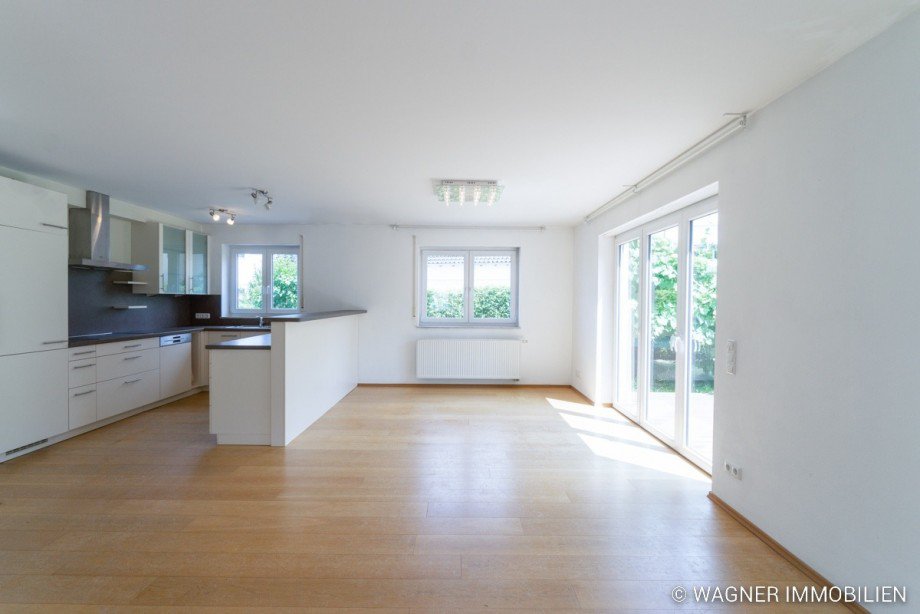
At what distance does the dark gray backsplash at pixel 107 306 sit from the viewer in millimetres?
4129

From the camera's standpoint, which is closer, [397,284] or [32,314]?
[32,314]

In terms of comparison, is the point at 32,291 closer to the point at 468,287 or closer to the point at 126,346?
the point at 126,346

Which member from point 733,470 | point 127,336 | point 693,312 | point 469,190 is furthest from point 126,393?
point 693,312

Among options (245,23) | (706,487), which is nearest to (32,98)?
(245,23)

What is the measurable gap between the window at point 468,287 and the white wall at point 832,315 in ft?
12.0

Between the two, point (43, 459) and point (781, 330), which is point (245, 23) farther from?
point (43, 459)

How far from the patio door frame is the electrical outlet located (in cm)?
62

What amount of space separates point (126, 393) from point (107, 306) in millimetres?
1178

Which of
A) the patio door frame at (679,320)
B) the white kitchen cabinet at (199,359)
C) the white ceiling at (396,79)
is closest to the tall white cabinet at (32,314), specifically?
the white ceiling at (396,79)

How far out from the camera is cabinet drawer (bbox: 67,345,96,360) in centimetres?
349

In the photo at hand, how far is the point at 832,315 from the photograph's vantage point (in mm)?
1773

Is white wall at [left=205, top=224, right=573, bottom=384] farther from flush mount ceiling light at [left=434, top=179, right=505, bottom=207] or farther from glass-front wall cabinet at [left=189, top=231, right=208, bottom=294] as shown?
flush mount ceiling light at [left=434, top=179, right=505, bottom=207]

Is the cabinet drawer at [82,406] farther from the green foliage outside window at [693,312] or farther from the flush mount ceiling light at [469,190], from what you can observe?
the green foliage outside window at [693,312]

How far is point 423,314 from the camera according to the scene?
6031 millimetres
